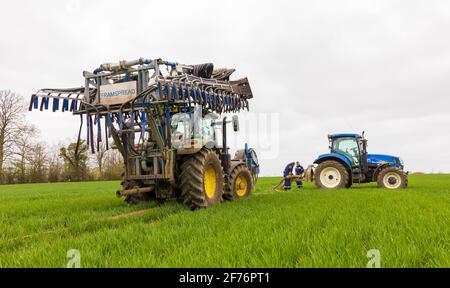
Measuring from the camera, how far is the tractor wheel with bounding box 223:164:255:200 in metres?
9.48

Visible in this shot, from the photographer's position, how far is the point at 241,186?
10789 millimetres

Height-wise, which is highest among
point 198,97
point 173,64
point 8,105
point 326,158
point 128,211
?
point 8,105

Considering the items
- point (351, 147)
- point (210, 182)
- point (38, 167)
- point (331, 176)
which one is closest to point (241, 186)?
point (210, 182)

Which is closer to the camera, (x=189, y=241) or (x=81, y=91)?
(x=189, y=241)

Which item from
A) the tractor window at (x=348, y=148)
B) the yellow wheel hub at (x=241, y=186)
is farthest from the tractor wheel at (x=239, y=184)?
the tractor window at (x=348, y=148)

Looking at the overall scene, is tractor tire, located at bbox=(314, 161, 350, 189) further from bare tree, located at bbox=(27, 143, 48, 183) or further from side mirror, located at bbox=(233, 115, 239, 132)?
bare tree, located at bbox=(27, 143, 48, 183)

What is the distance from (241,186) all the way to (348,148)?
660cm

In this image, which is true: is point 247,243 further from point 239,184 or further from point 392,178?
point 392,178

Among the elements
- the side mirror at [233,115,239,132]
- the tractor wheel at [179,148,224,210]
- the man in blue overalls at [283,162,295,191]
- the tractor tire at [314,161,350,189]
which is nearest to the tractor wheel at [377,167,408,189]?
the tractor tire at [314,161,350,189]

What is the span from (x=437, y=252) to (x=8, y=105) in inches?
1693

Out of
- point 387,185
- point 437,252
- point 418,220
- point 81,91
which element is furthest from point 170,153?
point 387,185

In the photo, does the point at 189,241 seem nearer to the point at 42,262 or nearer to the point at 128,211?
the point at 42,262

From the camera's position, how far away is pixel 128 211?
24.5ft
